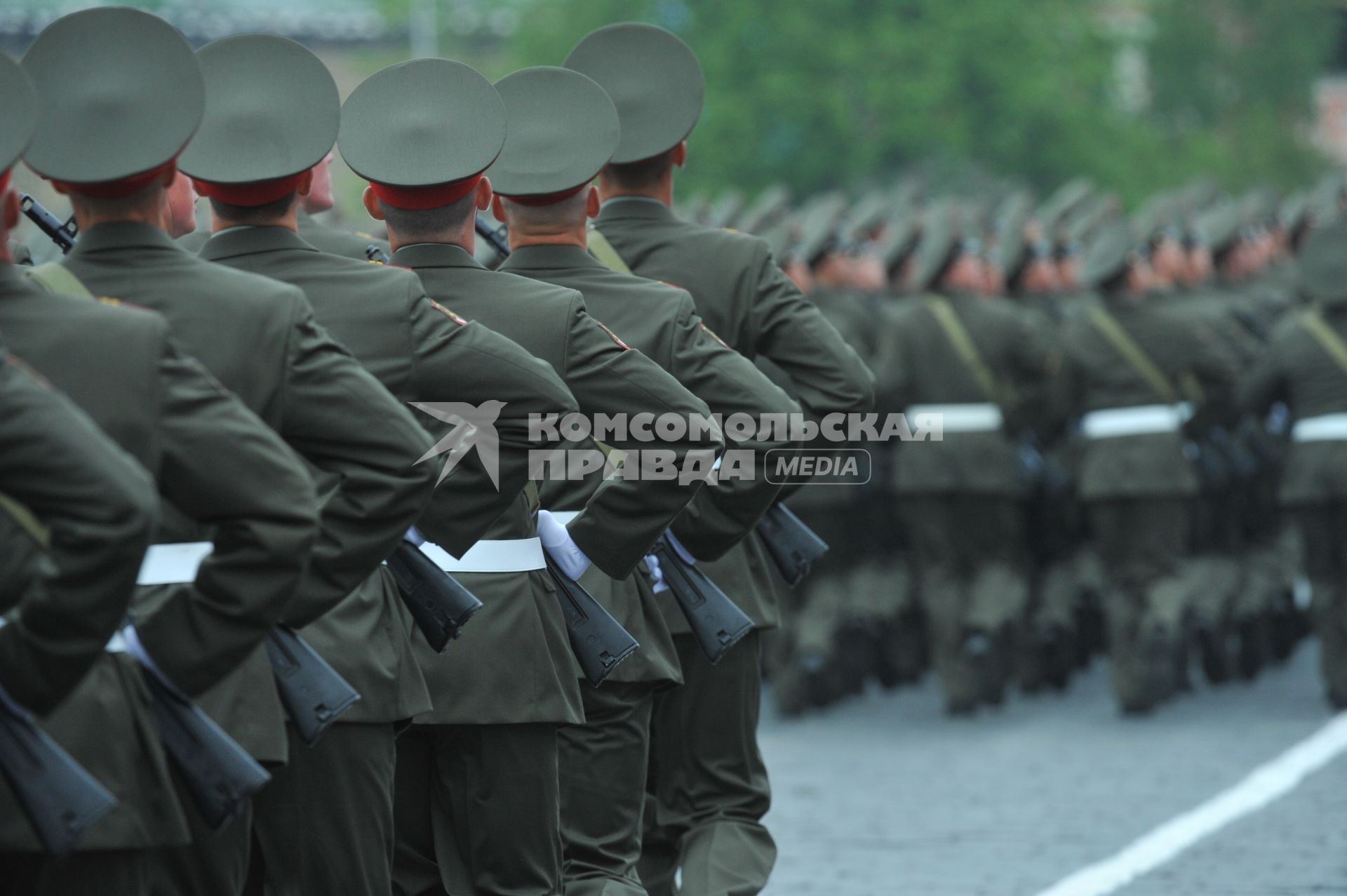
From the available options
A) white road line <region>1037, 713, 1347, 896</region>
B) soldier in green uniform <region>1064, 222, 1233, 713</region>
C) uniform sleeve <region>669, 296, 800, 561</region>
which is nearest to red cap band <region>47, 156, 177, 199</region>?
uniform sleeve <region>669, 296, 800, 561</region>

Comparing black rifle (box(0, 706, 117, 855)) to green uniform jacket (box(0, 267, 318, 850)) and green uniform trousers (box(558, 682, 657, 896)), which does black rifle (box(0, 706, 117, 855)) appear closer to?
green uniform jacket (box(0, 267, 318, 850))

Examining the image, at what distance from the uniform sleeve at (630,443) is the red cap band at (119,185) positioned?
1238mm

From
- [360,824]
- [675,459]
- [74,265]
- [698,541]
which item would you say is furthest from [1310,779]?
[74,265]

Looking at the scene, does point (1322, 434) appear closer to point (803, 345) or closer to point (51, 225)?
point (803, 345)

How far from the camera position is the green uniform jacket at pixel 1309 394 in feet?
33.0

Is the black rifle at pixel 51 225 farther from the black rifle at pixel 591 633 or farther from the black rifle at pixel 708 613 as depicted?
the black rifle at pixel 708 613

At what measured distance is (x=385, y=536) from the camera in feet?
13.3

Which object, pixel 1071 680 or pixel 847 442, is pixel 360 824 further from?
pixel 1071 680

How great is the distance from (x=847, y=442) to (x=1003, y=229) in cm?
278

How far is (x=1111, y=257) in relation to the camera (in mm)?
10625

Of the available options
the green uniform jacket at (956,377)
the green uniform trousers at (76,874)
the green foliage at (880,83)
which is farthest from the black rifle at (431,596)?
the green foliage at (880,83)

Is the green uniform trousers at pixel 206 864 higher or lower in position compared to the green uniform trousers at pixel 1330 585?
higher

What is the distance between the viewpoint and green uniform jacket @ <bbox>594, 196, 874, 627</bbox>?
593 cm

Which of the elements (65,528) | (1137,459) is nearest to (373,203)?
(65,528)
